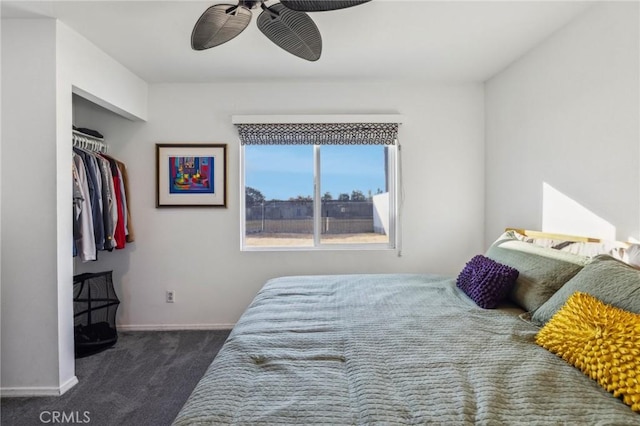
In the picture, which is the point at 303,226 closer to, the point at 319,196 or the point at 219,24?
the point at 319,196

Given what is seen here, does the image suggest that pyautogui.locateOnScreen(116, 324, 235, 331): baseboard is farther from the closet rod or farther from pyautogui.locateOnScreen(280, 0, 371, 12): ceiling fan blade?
pyautogui.locateOnScreen(280, 0, 371, 12): ceiling fan blade

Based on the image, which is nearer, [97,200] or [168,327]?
[97,200]

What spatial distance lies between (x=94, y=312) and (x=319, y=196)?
238 centimetres

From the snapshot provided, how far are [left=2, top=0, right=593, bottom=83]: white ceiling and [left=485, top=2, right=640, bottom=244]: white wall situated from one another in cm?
21

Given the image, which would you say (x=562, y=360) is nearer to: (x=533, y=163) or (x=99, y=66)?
(x=533, y=163)

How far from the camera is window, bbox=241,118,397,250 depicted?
3330 mm

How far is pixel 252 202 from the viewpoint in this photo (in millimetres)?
3355

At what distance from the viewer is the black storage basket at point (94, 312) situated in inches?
106

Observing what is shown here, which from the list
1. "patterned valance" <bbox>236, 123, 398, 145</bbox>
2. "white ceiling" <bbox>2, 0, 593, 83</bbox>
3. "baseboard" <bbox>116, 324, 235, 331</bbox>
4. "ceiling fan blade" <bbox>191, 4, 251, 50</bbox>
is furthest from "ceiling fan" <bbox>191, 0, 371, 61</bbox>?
"baseboard" <bbox>116, 324, 235, 331</bbox>

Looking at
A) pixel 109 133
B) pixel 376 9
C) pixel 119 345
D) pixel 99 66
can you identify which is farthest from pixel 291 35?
pixel 119 345

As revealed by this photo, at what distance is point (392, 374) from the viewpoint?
43.9 inches

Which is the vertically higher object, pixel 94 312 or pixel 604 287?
pixel 604 287

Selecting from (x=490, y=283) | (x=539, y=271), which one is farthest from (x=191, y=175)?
(x=539, y=271)

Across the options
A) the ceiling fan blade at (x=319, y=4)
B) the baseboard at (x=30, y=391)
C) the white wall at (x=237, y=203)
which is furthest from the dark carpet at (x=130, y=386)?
the ceiling fan blade at (x=319, y=4)
